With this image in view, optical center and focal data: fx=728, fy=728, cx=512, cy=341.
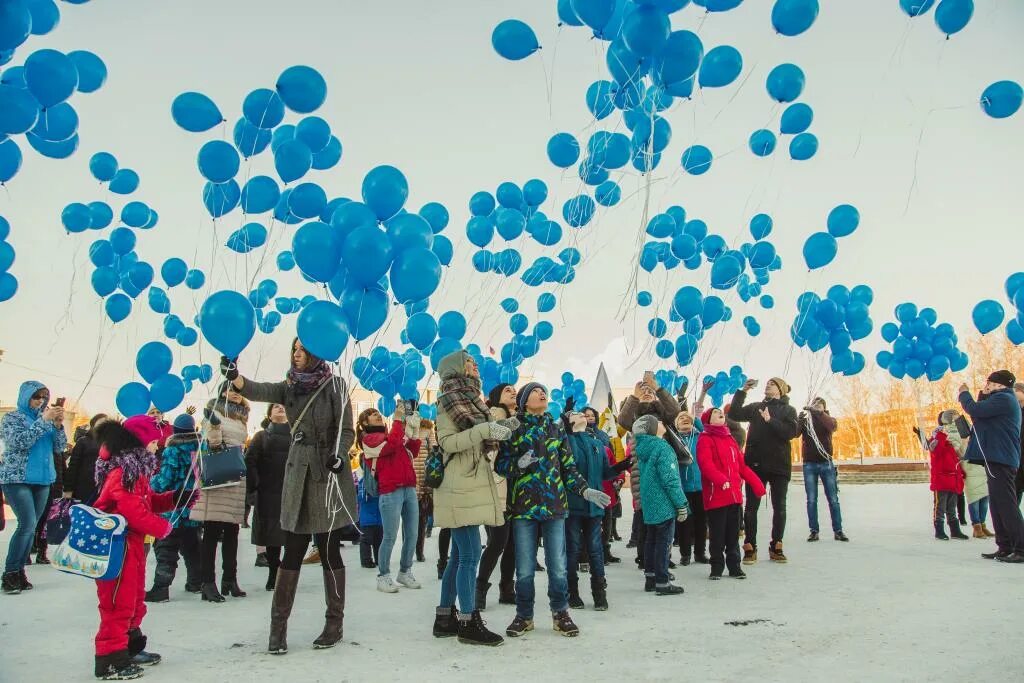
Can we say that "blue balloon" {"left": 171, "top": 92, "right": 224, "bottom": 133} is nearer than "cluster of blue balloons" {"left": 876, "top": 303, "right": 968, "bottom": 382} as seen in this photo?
Yes

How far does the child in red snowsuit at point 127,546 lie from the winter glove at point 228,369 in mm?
546

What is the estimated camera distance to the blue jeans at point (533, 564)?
424 cm

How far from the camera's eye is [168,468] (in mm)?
5418

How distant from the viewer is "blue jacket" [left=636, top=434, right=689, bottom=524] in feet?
18.0

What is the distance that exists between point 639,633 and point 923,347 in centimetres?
774

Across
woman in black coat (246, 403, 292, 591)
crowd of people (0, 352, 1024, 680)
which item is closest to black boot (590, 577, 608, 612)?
crowd of people (0, 352, 1024, 680)

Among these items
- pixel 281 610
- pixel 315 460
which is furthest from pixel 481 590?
pixel 315 460

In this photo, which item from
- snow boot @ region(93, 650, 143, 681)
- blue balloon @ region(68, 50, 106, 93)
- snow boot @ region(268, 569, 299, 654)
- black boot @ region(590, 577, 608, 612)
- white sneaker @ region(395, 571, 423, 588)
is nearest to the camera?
snow boot @ region(93, 650, 143, 681)

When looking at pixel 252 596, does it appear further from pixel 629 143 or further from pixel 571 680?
pixel 629 143

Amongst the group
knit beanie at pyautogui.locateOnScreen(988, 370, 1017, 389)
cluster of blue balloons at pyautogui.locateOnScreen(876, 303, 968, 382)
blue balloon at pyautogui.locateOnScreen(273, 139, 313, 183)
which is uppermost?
blue balloon at pyautogui.locateOnScreen(273, 139, 313, 183)

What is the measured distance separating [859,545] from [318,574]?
5470mm

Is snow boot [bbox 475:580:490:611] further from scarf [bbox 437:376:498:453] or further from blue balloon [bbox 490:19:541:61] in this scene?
blue balloon [bbox 490:19:541:61]

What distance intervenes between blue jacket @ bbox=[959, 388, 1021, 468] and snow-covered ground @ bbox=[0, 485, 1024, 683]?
0.95 m

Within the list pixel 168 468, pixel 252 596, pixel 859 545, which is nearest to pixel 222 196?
pixel 168 468
